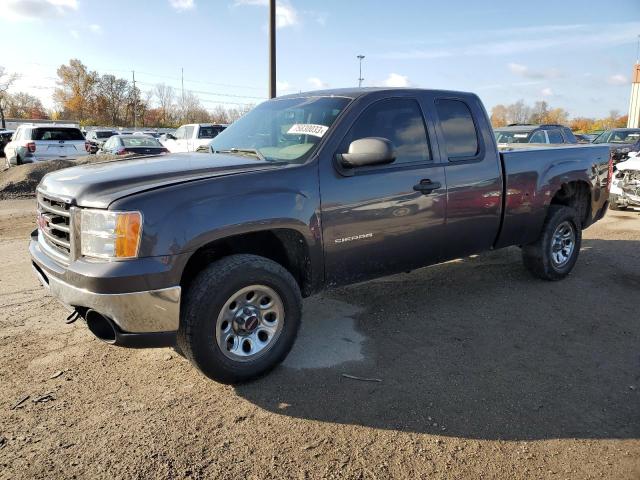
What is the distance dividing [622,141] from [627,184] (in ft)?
30.8

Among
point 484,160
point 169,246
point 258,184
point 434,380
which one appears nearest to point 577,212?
point 484,160

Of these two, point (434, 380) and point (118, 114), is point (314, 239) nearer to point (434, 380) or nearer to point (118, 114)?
point (434, 380)

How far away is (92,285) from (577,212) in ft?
17.5

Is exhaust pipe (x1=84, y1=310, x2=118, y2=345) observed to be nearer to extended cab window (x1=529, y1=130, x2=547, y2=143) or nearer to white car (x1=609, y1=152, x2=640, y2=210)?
Result: white car (x1=609, y1=152, x2=640, y2=210)

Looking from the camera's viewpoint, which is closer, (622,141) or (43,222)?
(43,222)

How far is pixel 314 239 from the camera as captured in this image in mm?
3584

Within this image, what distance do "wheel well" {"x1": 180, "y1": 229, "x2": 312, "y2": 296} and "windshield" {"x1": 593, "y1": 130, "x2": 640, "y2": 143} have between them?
1824 cm

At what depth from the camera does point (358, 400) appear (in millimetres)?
3266

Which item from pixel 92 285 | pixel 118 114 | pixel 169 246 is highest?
pixel 118 114

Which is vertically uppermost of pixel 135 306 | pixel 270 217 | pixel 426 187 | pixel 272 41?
pixel 272 41

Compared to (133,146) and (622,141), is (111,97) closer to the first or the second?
(133,146)

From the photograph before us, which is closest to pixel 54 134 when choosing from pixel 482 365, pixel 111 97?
pixel 482 365

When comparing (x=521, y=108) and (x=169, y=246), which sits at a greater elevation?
(x=521, y=108)

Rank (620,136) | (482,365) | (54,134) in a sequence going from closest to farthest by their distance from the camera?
(482,365)
(54,134)
(620,136)
